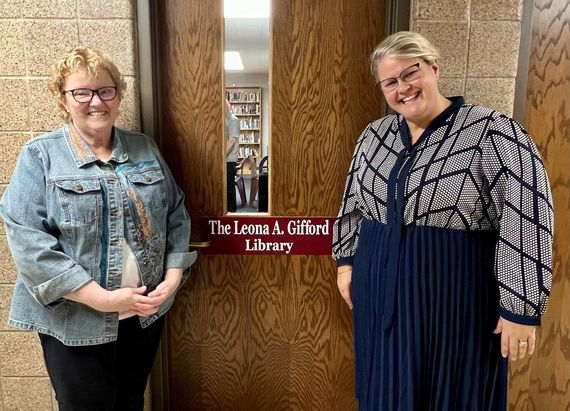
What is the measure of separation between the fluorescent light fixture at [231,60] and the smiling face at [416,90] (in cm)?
70

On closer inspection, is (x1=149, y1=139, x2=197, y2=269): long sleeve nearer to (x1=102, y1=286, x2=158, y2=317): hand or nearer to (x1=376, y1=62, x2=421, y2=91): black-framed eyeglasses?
(x1=102, y1=286, x2=158, y2=317): hand

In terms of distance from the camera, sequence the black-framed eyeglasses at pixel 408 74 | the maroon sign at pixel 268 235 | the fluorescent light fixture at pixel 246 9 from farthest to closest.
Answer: the maroon sign at pixel 268 235, the fluorescent light fixture at pixel 246 9, the black-framed eyeglasses at pixel 408 74

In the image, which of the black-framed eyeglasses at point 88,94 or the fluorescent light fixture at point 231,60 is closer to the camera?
the black-framed eyeglasses at point 88,94

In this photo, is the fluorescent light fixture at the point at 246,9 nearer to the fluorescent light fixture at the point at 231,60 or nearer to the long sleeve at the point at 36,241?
the fluorescent light fixture at the point at 231,60

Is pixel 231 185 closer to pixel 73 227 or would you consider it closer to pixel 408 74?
pixel 73 227

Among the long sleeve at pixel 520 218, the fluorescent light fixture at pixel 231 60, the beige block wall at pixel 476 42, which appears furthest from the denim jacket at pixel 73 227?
the beige block wall at pixel 476 42

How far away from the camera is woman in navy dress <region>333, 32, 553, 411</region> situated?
1.09m

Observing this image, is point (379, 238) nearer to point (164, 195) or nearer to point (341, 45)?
point (164, 195)

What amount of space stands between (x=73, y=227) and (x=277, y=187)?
80 centimetres

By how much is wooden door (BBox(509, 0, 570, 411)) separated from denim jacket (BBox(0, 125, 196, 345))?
4.73ft

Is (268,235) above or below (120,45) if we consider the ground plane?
below

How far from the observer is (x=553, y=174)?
1.72 metres


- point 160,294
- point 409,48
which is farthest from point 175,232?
point 409,48

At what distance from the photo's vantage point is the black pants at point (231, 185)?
70.7 inches
